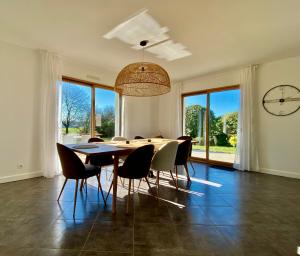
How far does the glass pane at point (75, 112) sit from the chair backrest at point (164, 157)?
2500mm

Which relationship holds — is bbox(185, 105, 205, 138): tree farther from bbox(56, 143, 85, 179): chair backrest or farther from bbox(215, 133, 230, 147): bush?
bbox(56, 143, 85, 179): chair backrest

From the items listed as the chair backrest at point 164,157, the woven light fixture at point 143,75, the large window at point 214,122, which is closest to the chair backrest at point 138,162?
the chair backrest at point 164,157

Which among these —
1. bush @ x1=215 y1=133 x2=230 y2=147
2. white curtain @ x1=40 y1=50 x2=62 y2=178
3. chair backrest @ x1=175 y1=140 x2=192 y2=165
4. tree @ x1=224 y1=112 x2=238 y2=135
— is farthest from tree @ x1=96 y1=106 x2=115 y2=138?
tree @ x1=224 y1=112 x2=238 y2=135

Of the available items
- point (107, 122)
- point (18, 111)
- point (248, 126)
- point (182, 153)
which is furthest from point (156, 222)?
point (107, 122)

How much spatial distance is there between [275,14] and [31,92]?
14.5ft

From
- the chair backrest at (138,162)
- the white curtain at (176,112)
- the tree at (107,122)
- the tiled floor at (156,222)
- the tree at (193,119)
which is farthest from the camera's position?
the white curtain at (176,112)

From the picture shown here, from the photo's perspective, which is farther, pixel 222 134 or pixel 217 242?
pixel 222 134

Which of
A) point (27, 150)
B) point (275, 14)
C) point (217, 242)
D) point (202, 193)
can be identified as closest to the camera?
point (217, 242)

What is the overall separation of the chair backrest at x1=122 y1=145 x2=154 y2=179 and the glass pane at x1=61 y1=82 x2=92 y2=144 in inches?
101

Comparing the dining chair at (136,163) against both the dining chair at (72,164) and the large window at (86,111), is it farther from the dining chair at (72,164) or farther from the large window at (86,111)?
the large window at (86,111)

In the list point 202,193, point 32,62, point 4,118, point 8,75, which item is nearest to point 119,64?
point 32,62

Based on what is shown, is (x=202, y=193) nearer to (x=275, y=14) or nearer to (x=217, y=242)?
(x=217, y=242)

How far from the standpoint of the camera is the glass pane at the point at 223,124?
16.1ft

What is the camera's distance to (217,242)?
171cm
